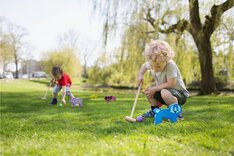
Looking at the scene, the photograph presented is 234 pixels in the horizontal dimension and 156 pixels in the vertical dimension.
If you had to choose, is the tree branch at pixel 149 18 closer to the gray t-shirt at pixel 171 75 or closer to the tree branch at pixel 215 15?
the tree branch at pixel 215 15

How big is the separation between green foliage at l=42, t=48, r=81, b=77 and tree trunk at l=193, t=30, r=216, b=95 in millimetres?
27357

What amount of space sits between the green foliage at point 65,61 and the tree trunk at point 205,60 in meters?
27.4

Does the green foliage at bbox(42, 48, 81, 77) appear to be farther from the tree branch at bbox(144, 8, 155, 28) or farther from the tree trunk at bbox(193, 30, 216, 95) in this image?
the tree trunk at bbox(193, 30, 216, 95)

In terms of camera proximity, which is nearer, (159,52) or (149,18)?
(159,52)

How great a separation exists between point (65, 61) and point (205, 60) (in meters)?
28.5

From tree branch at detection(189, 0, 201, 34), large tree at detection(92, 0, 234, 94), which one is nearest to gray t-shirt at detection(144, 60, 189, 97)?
large tree at detection(92, 0, 234, 94)

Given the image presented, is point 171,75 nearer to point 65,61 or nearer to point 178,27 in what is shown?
point 178,27

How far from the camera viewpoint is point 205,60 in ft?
40.4

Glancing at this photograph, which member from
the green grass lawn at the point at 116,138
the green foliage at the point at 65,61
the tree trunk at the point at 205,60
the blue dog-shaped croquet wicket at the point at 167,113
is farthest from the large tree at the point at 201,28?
the green foliage at the point at 65,61

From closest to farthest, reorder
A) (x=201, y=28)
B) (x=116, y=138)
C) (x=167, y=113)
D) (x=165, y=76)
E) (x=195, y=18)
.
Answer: (x=116, y=138) → (x=167, y=113) → (x=165, y=76) → (x=195, y=18) → (x=201, y=28)

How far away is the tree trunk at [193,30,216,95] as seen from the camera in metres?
12.1

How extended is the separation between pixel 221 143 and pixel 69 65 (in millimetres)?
36593

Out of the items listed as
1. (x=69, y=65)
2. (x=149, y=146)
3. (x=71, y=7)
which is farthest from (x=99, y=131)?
(x=69, y=65)

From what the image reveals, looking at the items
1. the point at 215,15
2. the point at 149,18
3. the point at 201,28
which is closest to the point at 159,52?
the point at 149,18
